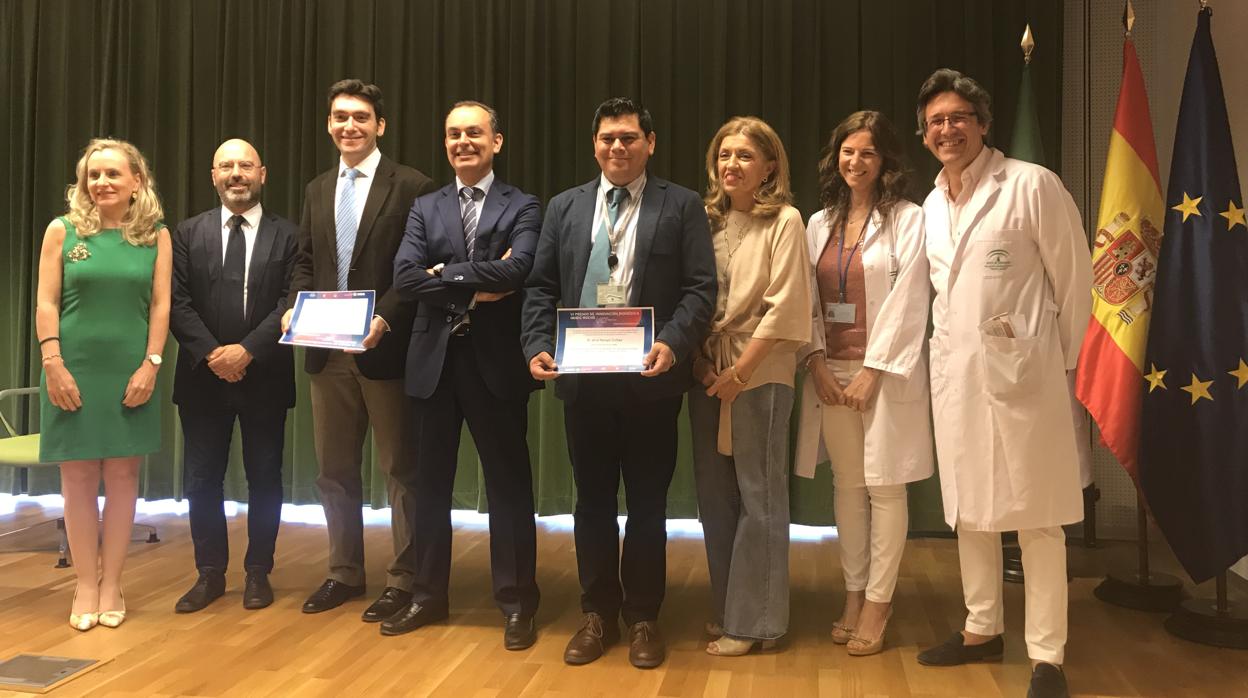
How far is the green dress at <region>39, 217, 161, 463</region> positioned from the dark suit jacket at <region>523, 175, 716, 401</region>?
149 centimetres

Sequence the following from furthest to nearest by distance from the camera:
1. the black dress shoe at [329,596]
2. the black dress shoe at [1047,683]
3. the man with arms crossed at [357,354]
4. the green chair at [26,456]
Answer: the green chair at [26,456], the black dress shoe at [329,596], the man with arms crossed at [357,354], the black dress shoe at [1047,683]

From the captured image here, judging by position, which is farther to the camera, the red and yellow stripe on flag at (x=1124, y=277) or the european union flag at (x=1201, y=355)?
the red and yellow stripe on flag at (x=1124, y=277)

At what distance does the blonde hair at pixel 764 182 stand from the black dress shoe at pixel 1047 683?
1.54 metres

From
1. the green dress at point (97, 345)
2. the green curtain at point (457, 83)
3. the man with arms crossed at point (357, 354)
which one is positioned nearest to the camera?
the green dress at point (97, 345)

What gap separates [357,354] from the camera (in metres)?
3.40

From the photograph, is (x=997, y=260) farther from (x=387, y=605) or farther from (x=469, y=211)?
(x=387, y=605)

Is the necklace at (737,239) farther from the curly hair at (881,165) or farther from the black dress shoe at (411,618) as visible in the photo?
the black dress shoe at (411,618)

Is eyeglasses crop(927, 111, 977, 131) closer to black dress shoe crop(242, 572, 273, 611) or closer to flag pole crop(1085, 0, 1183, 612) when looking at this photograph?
flag pole crop(1085, 0, 1183, 612)

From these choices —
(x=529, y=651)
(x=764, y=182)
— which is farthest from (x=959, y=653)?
(x=764, y=182)

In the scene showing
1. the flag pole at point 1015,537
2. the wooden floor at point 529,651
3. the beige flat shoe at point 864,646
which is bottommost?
the wooden floor at point 529,651

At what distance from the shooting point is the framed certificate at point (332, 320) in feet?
10.5

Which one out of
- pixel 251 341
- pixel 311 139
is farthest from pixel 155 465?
pixel 251 341

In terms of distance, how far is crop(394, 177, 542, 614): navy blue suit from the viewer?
3.15 metres

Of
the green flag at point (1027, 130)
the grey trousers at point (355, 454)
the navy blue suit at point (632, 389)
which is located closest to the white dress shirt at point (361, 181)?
the grey trousers at point (355, 454)
